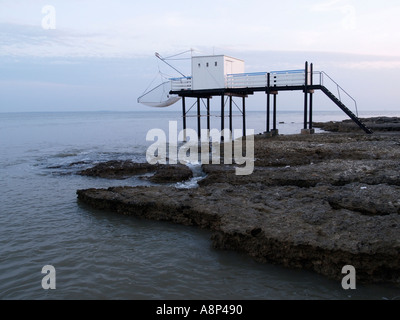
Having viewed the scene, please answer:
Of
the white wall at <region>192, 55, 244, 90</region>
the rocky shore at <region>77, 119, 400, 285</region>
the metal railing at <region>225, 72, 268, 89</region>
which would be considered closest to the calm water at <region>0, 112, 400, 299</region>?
the rocky shore at <region>77, 119, 400, 285</region>

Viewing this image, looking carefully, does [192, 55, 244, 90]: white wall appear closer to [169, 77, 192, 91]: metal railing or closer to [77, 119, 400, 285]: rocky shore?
[169, 77, 192, 91]: metal railing

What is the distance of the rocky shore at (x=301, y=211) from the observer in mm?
6984

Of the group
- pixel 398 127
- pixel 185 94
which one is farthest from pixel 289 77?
pixel 398 127

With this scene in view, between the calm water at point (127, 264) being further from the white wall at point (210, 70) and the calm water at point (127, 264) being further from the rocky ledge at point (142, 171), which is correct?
the white wall at point (210, 70)

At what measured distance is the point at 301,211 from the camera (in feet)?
28.7

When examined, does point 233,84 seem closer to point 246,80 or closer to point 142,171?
point 246,80

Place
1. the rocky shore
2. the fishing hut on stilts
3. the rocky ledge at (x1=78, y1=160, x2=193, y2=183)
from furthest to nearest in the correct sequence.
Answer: the fishing hut on stilts < the rocky ledge at (x1=78, y1=160, x2=193, y2=183) < the rocky shore

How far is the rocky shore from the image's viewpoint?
6984 millimetres

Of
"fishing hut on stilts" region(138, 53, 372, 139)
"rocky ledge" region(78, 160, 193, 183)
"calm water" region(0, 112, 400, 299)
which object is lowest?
"calm water" region(0, 112, 400, 299)

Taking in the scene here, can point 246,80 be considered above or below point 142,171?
above

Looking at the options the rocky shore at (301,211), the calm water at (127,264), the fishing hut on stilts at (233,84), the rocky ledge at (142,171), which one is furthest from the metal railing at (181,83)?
the calm water at (127,264)

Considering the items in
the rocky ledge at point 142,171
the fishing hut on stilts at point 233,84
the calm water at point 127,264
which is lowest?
the calm water at point 127,264

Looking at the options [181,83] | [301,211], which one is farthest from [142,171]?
[181,83]

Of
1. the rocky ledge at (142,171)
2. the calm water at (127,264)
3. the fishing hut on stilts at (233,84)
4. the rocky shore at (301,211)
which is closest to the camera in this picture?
the calm water at (127,264)
